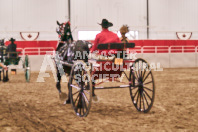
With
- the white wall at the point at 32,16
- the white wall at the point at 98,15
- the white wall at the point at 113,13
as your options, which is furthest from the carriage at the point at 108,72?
the white wall at the point at 113,13

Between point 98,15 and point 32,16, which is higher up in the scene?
point 98,15

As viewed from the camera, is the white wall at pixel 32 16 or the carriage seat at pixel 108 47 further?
the white wall at pixel 32 16

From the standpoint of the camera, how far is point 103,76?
5.93 meters

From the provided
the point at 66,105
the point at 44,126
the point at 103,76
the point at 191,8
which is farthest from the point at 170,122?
the point at 191,8

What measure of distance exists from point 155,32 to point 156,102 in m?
17.5

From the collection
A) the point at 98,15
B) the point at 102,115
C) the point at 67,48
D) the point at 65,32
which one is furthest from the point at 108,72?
the point at 98,15

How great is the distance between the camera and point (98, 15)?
2417 cm

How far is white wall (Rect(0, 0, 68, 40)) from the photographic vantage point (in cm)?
2300

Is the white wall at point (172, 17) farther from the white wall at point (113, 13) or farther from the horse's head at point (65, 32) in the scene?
the horse's head at point (65, 32)

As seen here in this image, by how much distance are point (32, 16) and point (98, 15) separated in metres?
4.70

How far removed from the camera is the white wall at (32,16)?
75.5 ft

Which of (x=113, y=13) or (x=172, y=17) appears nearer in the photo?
(x=113, y=13)

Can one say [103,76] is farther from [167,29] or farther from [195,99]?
[167,29]

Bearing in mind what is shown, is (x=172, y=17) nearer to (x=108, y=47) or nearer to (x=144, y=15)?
(x=144, y=15)
